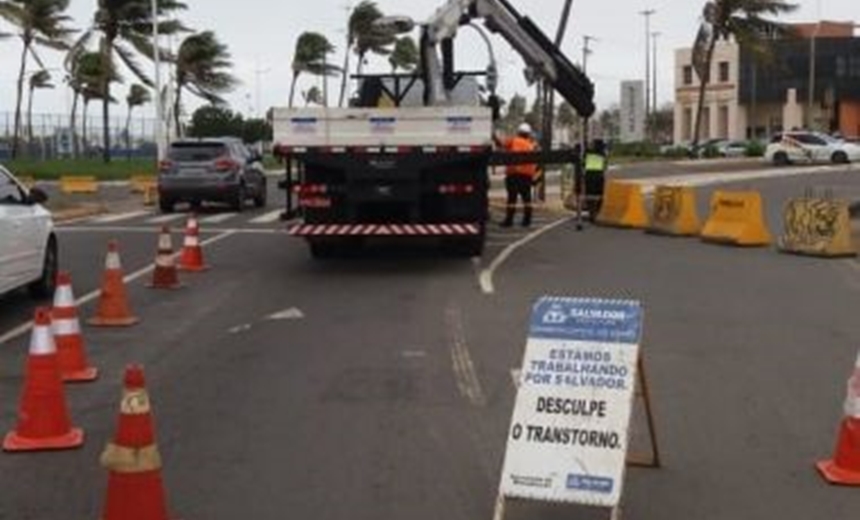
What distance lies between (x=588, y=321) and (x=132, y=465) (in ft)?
6.90

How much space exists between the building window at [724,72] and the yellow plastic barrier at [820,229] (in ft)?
343

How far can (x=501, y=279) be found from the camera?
16.4 metres

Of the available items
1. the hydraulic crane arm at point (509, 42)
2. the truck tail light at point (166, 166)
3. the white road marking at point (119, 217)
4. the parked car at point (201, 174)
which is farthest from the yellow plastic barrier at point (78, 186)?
the hydraulic crane arm at point (509, 42)

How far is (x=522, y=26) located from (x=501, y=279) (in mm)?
7821

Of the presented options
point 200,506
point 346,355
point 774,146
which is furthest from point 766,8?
point 200,506

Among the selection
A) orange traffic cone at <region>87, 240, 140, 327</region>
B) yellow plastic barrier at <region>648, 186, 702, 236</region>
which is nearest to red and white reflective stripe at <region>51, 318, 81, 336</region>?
orange traffic cone at <region>87, 240, 140, 327</region>

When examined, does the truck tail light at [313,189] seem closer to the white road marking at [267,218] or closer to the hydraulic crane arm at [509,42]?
the hydraulic crane arm at [509,42]

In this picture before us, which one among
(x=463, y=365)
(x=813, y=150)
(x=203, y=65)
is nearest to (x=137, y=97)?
(x=203, y=65)

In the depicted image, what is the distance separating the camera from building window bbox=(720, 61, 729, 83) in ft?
400

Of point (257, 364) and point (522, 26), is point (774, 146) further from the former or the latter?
point (257, 364)

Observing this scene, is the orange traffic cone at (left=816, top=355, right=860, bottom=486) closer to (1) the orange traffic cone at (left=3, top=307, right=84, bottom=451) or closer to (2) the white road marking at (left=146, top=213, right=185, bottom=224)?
(1) the orange traffic cone at (left=3, top=307, right=84, bottom=451)

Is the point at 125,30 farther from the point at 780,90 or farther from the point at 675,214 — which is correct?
the point at 780,90

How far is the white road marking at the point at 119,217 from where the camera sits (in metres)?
28.6

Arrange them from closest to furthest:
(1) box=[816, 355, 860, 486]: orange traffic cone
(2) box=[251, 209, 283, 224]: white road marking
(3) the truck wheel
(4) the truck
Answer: (1) box=[816, 355, 860, 486]: orange traffic cone, (4) the truck, (3) the truck wheel, (2) box=[251, 209, 283, 224]: white road marking
